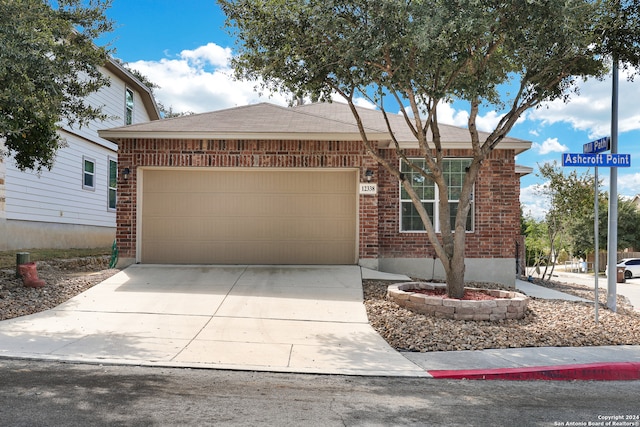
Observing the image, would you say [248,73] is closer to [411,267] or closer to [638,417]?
[411,267]

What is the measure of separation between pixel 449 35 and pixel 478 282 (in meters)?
6.90

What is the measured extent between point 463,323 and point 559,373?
210cm

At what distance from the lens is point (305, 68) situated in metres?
9.47

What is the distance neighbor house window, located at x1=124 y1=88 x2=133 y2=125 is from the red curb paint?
20.1m

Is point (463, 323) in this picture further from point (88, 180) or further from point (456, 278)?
point (88, 180)

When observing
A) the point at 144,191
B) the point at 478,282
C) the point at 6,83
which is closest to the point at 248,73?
the point at 6,83

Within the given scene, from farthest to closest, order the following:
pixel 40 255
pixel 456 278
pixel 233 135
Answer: pixel 40 255 → pixel 233 135 → pixel 456 278

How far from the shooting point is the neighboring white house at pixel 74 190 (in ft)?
53.3

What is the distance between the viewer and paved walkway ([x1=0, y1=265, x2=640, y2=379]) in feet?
21.3

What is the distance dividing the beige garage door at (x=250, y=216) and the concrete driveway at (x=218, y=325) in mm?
821

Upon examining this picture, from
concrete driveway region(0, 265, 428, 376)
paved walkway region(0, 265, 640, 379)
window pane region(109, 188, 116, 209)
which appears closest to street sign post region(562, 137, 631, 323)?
paved walkway region(0, 265, 640, 379)

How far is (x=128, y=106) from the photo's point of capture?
23250 mm

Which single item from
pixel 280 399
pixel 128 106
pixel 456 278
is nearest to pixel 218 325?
pixel 280 399

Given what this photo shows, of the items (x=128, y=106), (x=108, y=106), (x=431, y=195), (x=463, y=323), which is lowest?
(x=463, y=323)
